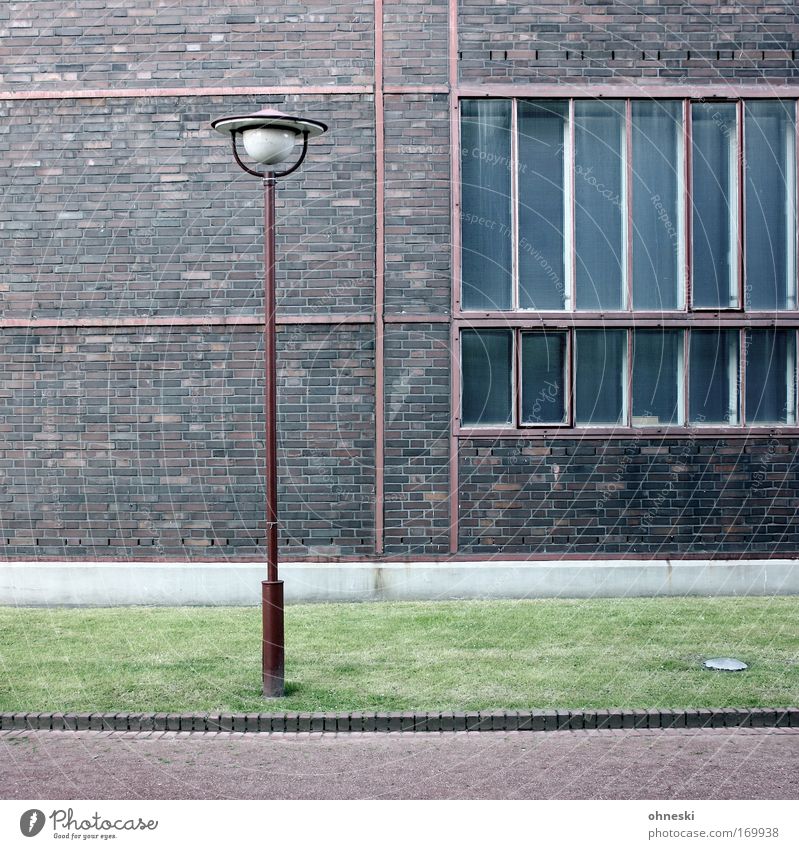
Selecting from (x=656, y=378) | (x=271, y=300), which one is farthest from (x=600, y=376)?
(x=271, y=300)

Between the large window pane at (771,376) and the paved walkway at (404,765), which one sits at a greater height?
the large window pane at (771,376)

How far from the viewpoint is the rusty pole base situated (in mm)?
8156

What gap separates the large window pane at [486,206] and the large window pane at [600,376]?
3.18 feet

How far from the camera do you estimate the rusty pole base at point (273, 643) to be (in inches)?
321

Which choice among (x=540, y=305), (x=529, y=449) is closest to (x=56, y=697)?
(x=529, y=449)

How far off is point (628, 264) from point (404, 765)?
7174mm

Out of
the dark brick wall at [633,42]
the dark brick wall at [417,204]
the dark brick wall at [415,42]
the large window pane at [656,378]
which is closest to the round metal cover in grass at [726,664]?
the large window pane at [656,378]

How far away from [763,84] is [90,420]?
25.6 ft

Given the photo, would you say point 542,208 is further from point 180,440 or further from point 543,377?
point 180,440

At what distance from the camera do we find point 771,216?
12.6 meters

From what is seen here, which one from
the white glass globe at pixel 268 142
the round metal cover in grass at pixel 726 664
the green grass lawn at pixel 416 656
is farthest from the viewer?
the round metal cover in grass at pixel 726 664

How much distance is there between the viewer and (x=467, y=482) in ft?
40.2

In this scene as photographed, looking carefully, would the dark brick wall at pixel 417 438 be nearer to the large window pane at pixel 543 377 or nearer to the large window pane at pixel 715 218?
the large window pane at pixel 543 377

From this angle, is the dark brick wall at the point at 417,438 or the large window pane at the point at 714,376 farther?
the large window pane at the point at 714,376
